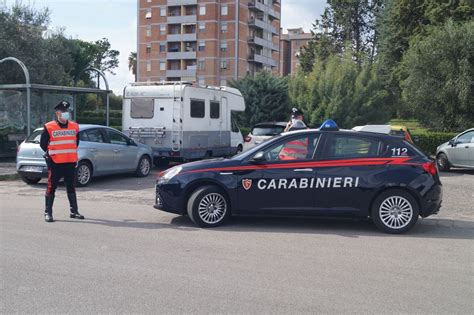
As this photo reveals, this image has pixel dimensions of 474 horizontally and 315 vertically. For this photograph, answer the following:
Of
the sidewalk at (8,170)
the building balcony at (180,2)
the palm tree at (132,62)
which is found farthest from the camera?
the palm tree at (132,62)

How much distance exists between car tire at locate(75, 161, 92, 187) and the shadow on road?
4240 millimetres

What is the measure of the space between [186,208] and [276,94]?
23345mm

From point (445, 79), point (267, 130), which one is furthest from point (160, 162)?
point (445, 79)

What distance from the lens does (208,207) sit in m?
8.39

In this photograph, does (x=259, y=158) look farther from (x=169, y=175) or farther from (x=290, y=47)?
(x=290, y=47)

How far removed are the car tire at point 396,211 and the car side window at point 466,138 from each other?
10.1 meters

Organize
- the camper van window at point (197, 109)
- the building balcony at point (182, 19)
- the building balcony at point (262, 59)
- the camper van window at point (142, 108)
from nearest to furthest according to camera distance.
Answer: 1. the camper van window at point (142, 108)
2. the camper van window at point (197, 109)
3. the building balcony at point (182, 19)
4. the building balcony at point (262, 59)

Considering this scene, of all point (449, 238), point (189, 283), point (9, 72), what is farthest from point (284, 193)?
point (9, 72)

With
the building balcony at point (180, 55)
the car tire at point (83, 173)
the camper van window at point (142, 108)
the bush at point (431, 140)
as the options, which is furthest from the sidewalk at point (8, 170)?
the building balcony at point (180, 55)

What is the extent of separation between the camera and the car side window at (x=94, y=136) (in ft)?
44.9

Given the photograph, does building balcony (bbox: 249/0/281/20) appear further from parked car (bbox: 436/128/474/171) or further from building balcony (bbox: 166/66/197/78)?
parked car (bbox: 436/128/474/171)

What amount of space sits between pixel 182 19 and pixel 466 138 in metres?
65.8

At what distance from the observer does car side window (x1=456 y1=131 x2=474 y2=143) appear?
17.0 m

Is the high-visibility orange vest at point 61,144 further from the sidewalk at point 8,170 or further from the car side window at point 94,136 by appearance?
the sidewalk at point 8,170
